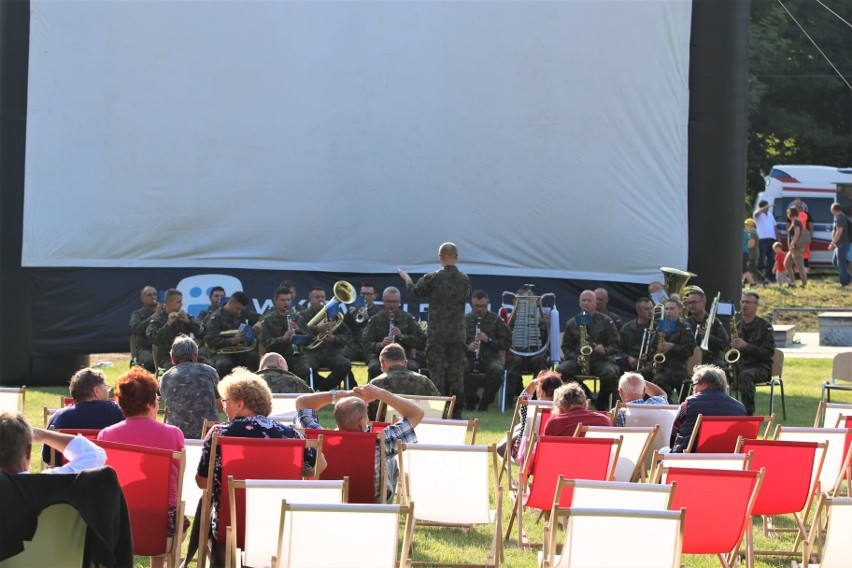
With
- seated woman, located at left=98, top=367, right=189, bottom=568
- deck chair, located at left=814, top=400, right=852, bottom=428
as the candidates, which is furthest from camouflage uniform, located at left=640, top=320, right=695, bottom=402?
seated woman, located at left=98, top=367, right=189, bottom=568

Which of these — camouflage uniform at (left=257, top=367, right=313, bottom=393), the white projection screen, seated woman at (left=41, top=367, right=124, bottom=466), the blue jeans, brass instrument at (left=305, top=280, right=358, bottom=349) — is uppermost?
the white projection screen

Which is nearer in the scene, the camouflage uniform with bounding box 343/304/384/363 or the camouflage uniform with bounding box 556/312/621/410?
Result: the camouflage uniform with bounding box 556/312/621/410

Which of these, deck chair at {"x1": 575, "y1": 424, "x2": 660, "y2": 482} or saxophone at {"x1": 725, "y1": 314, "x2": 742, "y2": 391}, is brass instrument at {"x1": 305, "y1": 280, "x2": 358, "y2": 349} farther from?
deck chair at {"x1": 575, "y1": 424, "x2": 660, "y2": 482}

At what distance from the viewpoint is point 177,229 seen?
13422mm

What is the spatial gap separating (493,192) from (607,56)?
6.33ft

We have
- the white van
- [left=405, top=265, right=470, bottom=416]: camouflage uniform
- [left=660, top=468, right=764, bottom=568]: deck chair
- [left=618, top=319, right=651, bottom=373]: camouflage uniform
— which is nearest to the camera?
[left=660, top=468, right=764, bottom=568]: deck chair

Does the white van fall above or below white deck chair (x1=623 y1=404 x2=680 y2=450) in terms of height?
above

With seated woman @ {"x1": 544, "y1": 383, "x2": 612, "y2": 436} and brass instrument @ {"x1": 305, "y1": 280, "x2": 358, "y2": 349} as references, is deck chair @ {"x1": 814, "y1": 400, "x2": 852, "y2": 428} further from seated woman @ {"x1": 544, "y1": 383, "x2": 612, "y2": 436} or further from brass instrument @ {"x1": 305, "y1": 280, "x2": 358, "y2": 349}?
brass instrument @ {"x1": 305, "y1": 280, "x2": 358, "y2": 349}

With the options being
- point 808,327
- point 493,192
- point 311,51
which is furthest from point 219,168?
point 808,327

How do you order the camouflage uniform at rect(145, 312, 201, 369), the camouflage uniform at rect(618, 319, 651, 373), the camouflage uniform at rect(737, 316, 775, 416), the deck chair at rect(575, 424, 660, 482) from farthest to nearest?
the camouflage uniform at rect(618, 319, 651, 373)
the camouflage uniform at rect(145, 312, 201, 369)
the camouflage uniform at rect(737, 316, 775, 416)
the deck chair at rect(575, 424, 660, 482)

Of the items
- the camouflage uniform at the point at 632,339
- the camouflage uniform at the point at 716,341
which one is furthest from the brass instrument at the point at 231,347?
the camouflage uniform at the point at 716,341

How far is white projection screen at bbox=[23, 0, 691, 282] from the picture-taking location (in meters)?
13.3

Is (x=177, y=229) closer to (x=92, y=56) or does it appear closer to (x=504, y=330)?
(x=92, y=56)

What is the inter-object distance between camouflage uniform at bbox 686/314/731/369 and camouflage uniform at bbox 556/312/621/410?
2.52 ft
